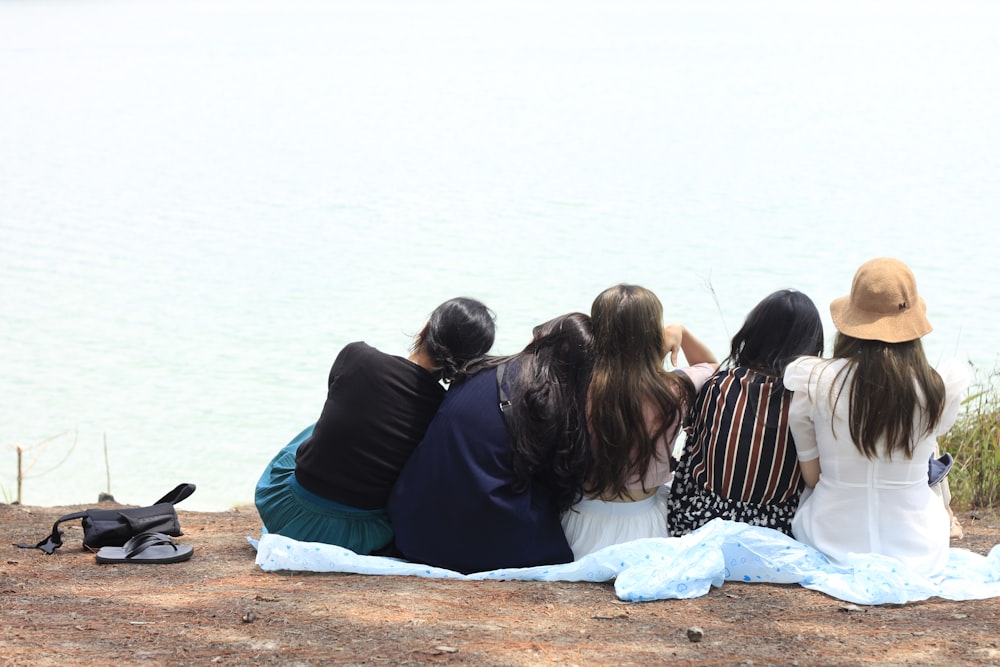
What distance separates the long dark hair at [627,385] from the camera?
2.97 metres

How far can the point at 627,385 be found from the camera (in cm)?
298

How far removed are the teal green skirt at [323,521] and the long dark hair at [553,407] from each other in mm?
492

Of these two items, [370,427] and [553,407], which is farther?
[370,427]

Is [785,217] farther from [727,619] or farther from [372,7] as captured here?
[372,7]

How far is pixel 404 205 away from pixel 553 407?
1282 centimetres

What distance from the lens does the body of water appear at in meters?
9.90

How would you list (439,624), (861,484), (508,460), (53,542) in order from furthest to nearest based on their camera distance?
(53,542)
(508,460)
(861,484)
(439,624)

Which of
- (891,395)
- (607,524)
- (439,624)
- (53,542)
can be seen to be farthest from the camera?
(53,542)

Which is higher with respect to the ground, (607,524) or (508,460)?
(508,460)

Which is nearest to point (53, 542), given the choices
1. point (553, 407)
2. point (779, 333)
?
point (553, 407)

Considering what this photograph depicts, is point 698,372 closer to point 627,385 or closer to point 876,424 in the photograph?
point 627,385

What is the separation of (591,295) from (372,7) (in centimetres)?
2979

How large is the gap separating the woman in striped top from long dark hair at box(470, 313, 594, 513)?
13.0 inches

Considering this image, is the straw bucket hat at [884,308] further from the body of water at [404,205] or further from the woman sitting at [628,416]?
the body of water at [404,205]
